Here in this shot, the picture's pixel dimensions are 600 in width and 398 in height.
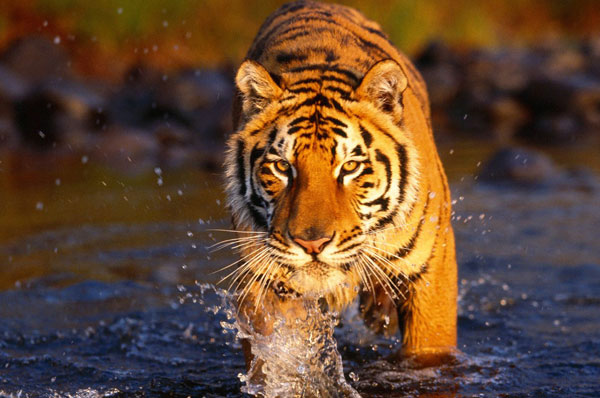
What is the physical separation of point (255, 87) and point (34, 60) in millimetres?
7902

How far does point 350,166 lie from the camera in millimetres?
2816

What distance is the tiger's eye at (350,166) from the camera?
281 cm

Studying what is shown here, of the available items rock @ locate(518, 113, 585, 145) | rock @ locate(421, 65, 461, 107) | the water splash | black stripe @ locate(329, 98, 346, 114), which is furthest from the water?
rock @ locate(421, 65, 461, 107)

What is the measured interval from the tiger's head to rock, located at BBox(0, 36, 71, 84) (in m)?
7.57

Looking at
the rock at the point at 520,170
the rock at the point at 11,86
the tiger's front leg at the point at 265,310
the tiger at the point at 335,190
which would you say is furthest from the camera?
the rock at the point at 11,86

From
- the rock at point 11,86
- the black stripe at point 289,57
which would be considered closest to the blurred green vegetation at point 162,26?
the rock at point 11,86

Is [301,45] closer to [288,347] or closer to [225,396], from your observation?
[288,347]

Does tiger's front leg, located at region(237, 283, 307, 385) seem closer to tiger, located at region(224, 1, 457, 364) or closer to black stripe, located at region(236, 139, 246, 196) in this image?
tiger, located at region(224, 1, 457, 364)

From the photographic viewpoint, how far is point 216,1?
11.7 meters

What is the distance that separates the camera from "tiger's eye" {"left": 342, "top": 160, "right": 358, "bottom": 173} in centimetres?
281

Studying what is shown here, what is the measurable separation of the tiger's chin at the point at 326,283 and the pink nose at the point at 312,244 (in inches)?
4.7

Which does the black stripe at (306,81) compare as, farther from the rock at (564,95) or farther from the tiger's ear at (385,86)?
the rock at (564,95)

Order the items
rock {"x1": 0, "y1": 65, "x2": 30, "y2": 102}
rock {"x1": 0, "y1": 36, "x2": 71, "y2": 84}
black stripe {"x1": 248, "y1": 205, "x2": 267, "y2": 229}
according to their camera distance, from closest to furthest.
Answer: black stripe {"x1": 248, "y1": 205, "x2": 267, "y2": 229}, rock {"x1": 0, "y1": 65, "x2": 30, "y2": 102}, rock {"x1": 0, "y1": 36, "x2": 71, "y2": 84}

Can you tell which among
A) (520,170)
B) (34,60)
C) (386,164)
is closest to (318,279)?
(386,164)
